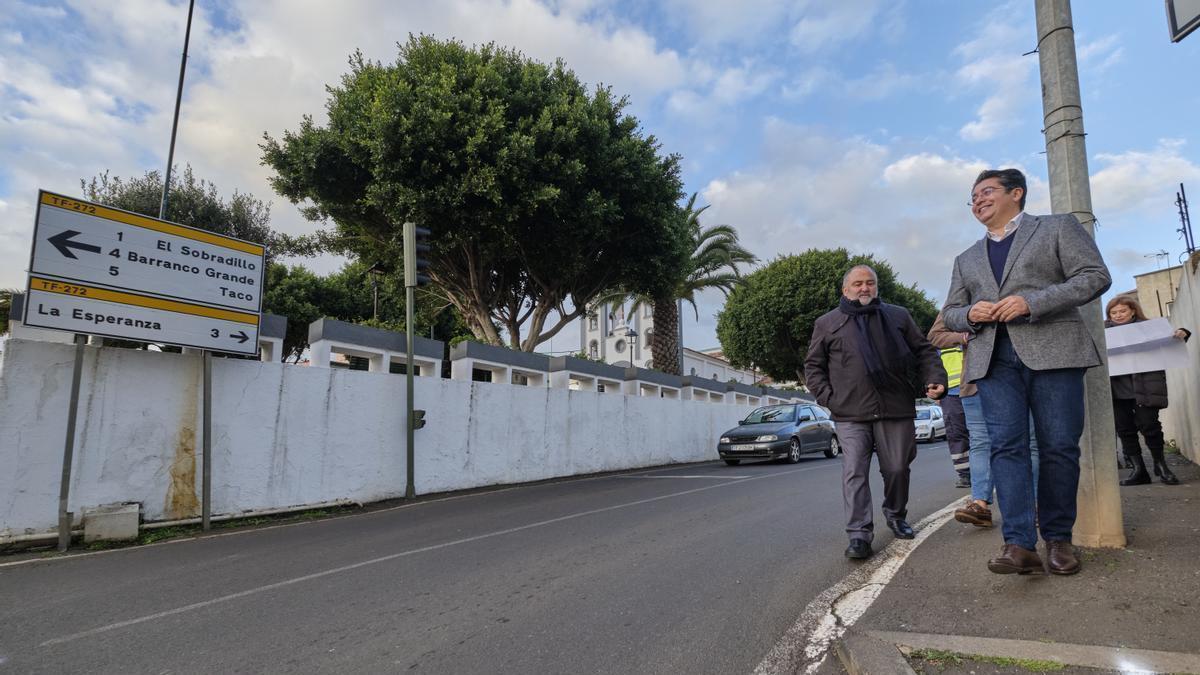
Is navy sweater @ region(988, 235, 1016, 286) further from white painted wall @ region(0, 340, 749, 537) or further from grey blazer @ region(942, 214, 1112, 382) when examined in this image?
white painted wall @ region(0, 340, 749, 537)

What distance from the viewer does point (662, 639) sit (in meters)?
3.01

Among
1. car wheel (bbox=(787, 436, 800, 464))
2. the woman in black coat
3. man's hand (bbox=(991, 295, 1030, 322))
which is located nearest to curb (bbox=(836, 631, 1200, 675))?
man's hand (bbox=(991, 295, 1030, 322))

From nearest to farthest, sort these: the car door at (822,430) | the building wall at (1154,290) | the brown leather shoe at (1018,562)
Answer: the brown leather shoe at (1018,562)
the car door at (822,430)
the building wall at (1154,290)

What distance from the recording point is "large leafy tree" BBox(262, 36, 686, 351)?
12.9 metres

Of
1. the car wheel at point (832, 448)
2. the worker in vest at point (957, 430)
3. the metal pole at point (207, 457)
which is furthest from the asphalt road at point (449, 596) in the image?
the car wheel at point (832, 448)

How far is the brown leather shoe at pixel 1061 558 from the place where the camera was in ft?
9.74

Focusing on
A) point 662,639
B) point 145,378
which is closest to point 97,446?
point 145,378

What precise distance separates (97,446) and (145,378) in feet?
2.86

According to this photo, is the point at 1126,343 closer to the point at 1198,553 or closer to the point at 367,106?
the point at 1198,553

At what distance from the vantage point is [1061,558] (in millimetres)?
2990

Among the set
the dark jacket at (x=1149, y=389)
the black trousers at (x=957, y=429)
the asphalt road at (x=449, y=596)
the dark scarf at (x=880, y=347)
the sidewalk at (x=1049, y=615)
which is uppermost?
the dark scarf at (x=880, y=347)

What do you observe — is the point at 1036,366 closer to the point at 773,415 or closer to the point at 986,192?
the point at 986,192

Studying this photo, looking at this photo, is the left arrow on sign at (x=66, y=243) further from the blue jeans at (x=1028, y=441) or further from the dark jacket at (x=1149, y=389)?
the dark jacket at (x=1149, y=389)

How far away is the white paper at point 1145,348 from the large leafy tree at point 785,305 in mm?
28336
